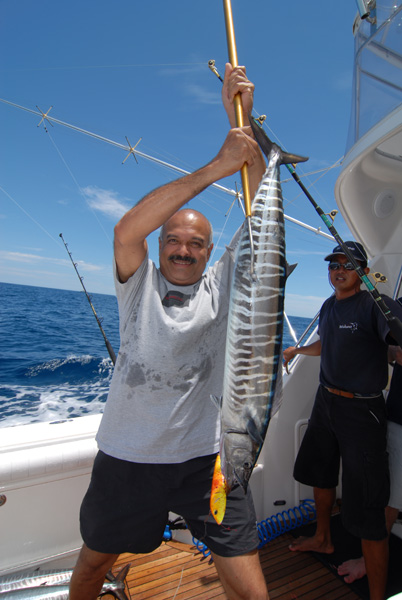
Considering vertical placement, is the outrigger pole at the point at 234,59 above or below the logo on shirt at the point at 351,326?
above

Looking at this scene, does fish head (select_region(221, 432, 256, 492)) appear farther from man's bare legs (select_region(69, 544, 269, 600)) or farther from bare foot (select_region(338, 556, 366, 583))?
bare foot (select_region(338, 556, 366, 583))

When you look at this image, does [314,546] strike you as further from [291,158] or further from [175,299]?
[291,158]

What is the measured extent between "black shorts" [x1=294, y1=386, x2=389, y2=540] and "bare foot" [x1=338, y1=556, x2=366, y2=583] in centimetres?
43

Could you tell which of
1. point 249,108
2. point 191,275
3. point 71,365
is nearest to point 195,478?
point 191,275

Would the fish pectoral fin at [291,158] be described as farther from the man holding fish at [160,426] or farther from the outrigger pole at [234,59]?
the outrigger pole at [234,59]

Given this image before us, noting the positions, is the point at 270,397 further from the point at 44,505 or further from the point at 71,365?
the point at 71,365

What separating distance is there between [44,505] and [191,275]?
71.5 inches

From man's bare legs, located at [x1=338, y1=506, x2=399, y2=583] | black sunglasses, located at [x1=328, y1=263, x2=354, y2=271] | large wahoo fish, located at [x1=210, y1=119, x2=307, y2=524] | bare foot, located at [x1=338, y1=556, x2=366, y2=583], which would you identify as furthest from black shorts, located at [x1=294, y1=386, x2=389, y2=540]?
large wahoo fish, located at [x1=210, y1=119, x2=307, y2=524]

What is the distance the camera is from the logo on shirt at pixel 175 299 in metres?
1.70

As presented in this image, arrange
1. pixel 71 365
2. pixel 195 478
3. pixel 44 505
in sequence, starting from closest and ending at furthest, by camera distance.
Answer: pixel 195 478 → pixel 44 505 → pixel 71 365

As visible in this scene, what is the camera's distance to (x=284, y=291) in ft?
4.44

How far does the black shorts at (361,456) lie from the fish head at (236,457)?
126 cm

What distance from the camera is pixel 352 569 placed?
2.37 metres

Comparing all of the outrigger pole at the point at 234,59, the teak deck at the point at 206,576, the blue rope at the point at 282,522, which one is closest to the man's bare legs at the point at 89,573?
the teak deck at the point at 206,576
